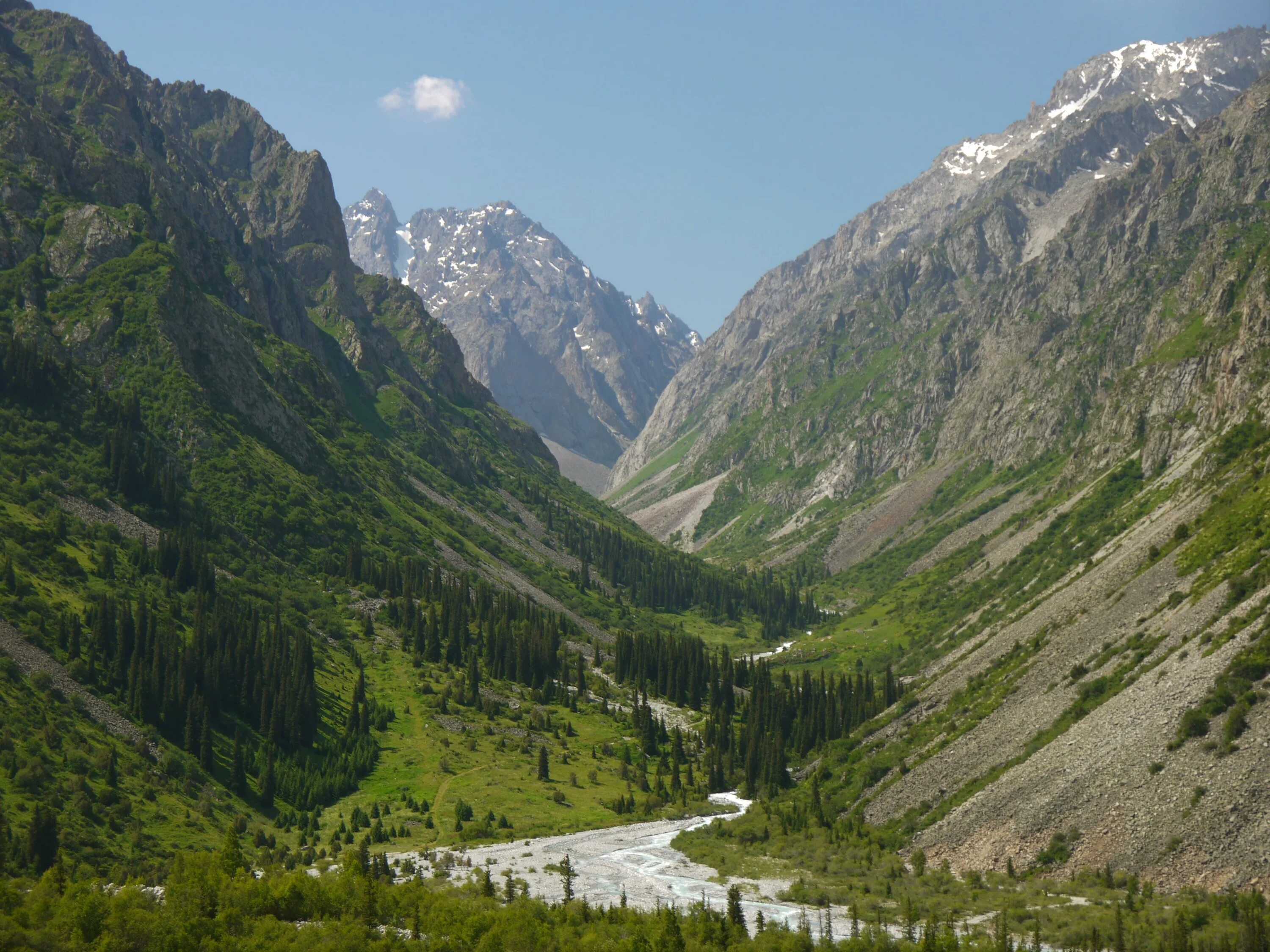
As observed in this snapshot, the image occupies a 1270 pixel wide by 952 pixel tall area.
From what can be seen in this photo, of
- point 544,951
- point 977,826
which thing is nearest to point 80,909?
point 544,951

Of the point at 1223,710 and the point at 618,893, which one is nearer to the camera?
the point at 1223,710

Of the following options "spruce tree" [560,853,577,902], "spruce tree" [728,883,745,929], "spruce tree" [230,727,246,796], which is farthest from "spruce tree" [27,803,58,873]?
"spruce tree" [728,883,745,929]

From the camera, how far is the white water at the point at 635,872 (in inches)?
3462

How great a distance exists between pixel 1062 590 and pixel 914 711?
29.6m

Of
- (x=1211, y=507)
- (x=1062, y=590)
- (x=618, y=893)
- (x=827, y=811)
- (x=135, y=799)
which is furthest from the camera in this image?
(x=1062, y=590)

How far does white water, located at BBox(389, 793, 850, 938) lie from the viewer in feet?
289

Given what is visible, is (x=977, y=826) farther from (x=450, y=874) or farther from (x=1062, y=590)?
(x=1062, y=590)

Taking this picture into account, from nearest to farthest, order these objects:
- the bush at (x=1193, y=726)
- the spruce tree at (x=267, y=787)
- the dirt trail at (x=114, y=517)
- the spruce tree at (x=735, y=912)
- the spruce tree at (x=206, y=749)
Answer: the spruce tree at (x=735, y=912) < the bush at (x=1193, y=726) < the spruce tree at (x=206, y=749) < the spruce tree at (x=267, y=787) < the dirt trail at (x=114, y=517)

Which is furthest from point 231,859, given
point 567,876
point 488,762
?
point 488,762

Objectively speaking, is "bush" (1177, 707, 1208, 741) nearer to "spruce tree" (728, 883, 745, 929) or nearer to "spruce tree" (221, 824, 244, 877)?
"spruce tree" (728, 883, 745, 929)

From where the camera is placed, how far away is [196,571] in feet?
556

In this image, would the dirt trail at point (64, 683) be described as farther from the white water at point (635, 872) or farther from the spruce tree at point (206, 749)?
the white water at point (635, 872)

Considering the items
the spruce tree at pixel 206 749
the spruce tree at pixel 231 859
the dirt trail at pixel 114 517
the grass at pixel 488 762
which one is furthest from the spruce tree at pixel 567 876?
the dirt trail at pixel 114 517

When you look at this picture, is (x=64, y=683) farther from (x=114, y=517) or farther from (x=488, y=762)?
(x=114, y=517)
